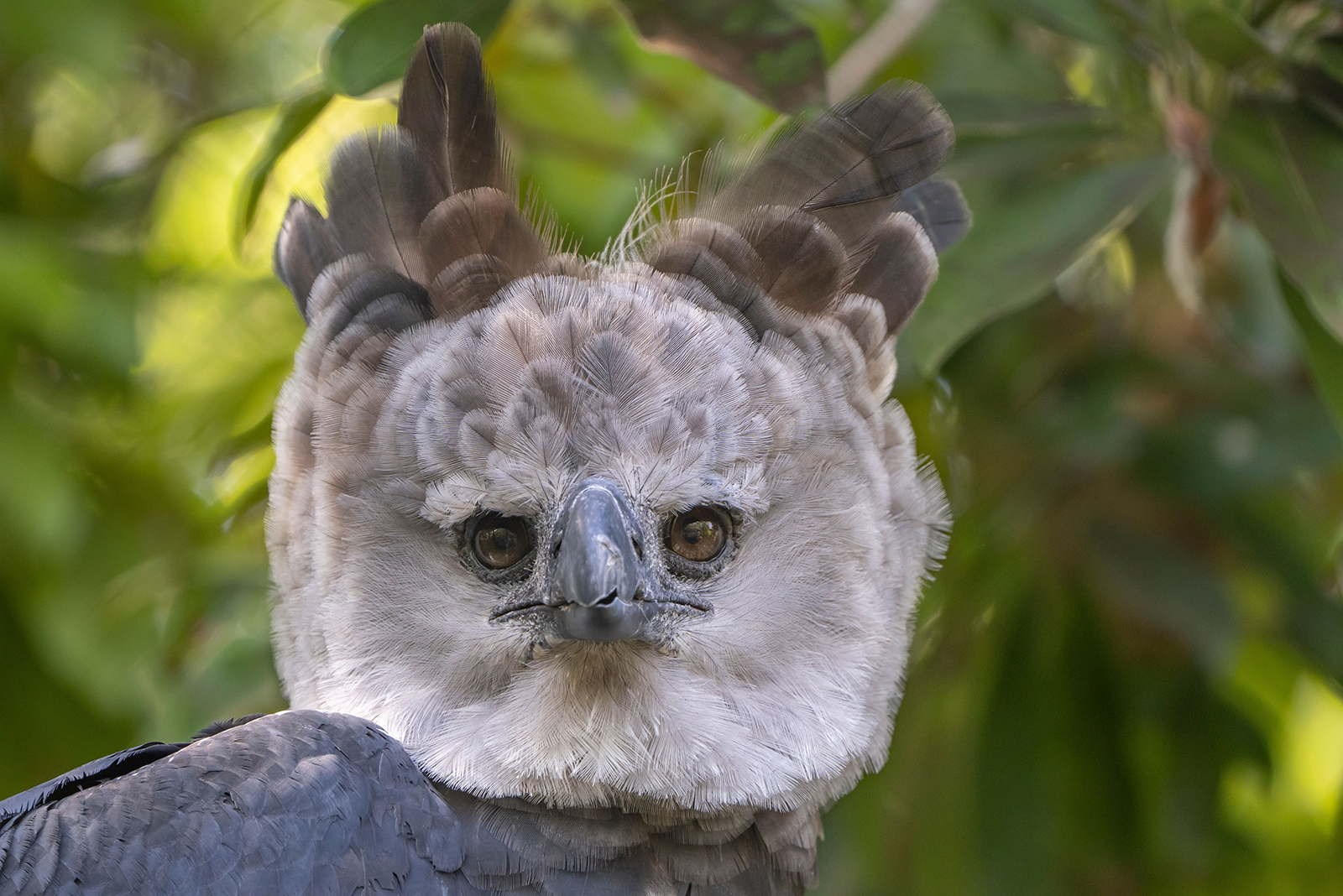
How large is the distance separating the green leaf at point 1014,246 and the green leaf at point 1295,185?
0.37 feet

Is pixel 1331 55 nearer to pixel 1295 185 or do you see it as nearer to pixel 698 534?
pixel 1295 185

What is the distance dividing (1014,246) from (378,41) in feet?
2.51

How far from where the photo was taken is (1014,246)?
4.69 ft

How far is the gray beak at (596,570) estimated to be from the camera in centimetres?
100

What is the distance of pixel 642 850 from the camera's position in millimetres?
1090

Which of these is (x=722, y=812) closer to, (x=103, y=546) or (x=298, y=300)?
(x=298, y=300)

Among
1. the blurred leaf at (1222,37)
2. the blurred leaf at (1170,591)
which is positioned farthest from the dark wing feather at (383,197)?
the blurred leaf at (1170,591)

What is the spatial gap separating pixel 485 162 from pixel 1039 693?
4.46 ft

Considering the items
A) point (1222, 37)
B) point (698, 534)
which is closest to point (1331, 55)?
point (1222, 37)

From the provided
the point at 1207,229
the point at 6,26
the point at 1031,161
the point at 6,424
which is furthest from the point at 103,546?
the point at 1207,229

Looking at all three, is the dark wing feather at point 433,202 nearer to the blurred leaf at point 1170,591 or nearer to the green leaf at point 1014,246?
the green leaf at point 1014,246

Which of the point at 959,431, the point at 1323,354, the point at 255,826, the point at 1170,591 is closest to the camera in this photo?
the point at 255,826

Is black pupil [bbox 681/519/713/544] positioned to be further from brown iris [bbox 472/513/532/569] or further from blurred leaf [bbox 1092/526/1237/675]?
blurred leaf [bbox 1092/526/1237/675]

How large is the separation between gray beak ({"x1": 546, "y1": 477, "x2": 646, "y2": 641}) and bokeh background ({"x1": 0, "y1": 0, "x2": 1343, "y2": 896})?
655 mm
